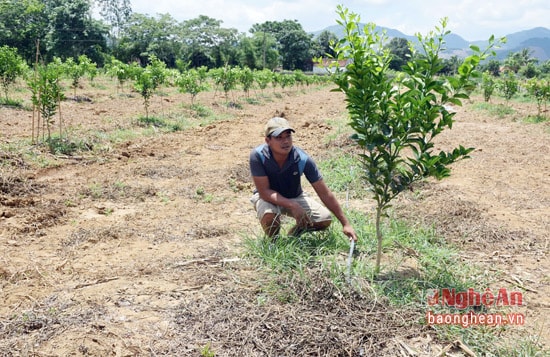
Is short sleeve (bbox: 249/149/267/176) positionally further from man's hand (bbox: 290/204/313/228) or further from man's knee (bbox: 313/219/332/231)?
man's knee (bbox: 313/219/332/231)

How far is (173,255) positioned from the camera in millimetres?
3938

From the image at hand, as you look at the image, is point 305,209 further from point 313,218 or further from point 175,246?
point 175,246

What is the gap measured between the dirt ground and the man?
1.79 feet

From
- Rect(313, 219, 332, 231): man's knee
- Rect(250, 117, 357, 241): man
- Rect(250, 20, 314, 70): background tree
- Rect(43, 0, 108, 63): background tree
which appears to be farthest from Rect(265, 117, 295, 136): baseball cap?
Rect(250, 20, 314, 70): background tree

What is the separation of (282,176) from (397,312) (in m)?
1.50

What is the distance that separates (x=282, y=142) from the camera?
135 inches

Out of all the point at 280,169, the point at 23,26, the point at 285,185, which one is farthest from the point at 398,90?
the point at 23,26

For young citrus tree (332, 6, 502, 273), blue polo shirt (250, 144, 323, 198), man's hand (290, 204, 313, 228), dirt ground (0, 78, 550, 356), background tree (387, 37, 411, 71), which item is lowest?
dirt ground (0, 78, 550, 356)

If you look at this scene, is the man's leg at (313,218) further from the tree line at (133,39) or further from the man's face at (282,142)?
the tree line at (133,39)

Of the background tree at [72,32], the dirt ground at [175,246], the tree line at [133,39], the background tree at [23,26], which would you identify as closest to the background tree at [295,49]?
the tree line at [133,39]

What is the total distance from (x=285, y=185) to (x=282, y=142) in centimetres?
50

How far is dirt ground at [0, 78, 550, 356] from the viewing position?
2635 millimetres

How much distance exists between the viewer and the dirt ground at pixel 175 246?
2.63 meters

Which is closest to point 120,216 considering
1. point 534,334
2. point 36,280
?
point 36,280
